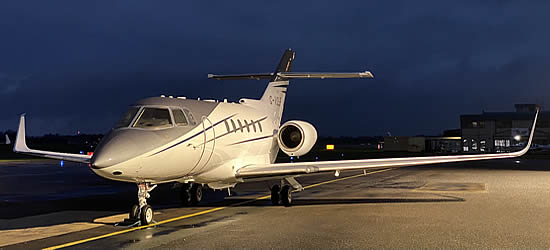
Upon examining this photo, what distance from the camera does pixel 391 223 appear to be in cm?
1106

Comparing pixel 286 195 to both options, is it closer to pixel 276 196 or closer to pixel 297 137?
pixel 276 196

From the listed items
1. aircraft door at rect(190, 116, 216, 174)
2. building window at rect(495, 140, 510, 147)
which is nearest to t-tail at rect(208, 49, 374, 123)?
aircraft door at rect(190, 116, 216, 174)

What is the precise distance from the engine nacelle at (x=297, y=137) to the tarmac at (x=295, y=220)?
1569 millimetres

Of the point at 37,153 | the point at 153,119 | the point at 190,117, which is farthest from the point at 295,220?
the point at 37,153

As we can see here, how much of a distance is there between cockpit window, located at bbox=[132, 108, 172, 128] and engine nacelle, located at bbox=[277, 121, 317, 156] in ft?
17.6

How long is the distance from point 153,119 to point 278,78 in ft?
28.3

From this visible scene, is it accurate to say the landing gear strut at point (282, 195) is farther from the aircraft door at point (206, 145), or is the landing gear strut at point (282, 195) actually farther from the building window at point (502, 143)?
the building window at point (502, 143)

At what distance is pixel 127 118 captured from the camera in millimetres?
10977

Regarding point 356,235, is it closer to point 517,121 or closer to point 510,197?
point 510,197

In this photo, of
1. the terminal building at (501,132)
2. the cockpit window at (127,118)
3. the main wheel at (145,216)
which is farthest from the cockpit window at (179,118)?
the terminal building at (501,132)

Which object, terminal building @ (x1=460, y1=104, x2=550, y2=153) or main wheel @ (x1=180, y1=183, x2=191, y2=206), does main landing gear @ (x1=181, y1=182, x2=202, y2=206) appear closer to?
main wheel @ (x1=180, y1=183, x2=191, y2=206)

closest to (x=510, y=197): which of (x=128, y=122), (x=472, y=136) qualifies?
(x=128, y=122)

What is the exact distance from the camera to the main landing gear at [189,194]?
1499 centimetres

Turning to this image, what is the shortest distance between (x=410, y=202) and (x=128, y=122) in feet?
27.5
